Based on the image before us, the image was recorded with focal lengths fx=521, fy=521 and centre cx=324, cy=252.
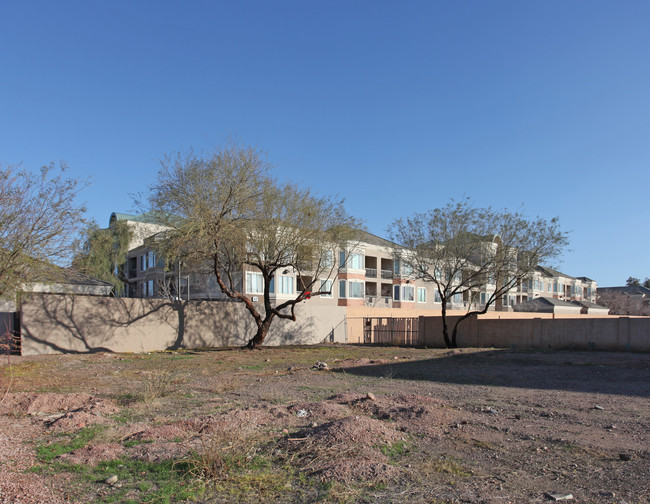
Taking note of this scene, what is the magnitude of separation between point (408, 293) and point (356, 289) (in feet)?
25.4

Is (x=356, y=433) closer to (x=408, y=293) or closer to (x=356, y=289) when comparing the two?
(x=356, y=289)

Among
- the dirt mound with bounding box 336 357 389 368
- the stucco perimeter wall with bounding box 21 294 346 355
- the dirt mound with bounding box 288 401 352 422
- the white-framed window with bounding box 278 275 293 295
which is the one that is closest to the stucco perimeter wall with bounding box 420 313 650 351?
the stucco perimeter wall with bounding box 21 294 346 355

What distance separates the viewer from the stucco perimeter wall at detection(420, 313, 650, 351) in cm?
2448

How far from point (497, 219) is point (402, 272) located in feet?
26.0

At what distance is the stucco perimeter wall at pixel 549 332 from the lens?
2448cm

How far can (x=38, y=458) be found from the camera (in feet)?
19.8

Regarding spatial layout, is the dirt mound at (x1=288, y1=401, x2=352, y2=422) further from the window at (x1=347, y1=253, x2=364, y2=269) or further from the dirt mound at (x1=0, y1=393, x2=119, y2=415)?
the window at (x1=347, y1=253, x2=364, y2=269)

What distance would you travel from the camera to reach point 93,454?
20.0 feet

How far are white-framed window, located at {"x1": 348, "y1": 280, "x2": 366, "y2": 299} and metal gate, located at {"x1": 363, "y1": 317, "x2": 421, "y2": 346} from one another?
13.0 meters

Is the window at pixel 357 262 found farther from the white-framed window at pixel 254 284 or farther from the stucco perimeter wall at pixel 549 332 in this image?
the stucco perimeter wall at pixel 549 332

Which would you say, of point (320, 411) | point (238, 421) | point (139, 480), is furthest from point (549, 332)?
point (139, 480)

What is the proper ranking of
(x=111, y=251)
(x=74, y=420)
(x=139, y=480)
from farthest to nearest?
(x=111, y=251) < (x=74, y=420) < (x=139, y=480)

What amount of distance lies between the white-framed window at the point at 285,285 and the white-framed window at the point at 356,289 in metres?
6.97

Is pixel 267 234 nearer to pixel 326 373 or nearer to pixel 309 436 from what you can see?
pixel 326 373
